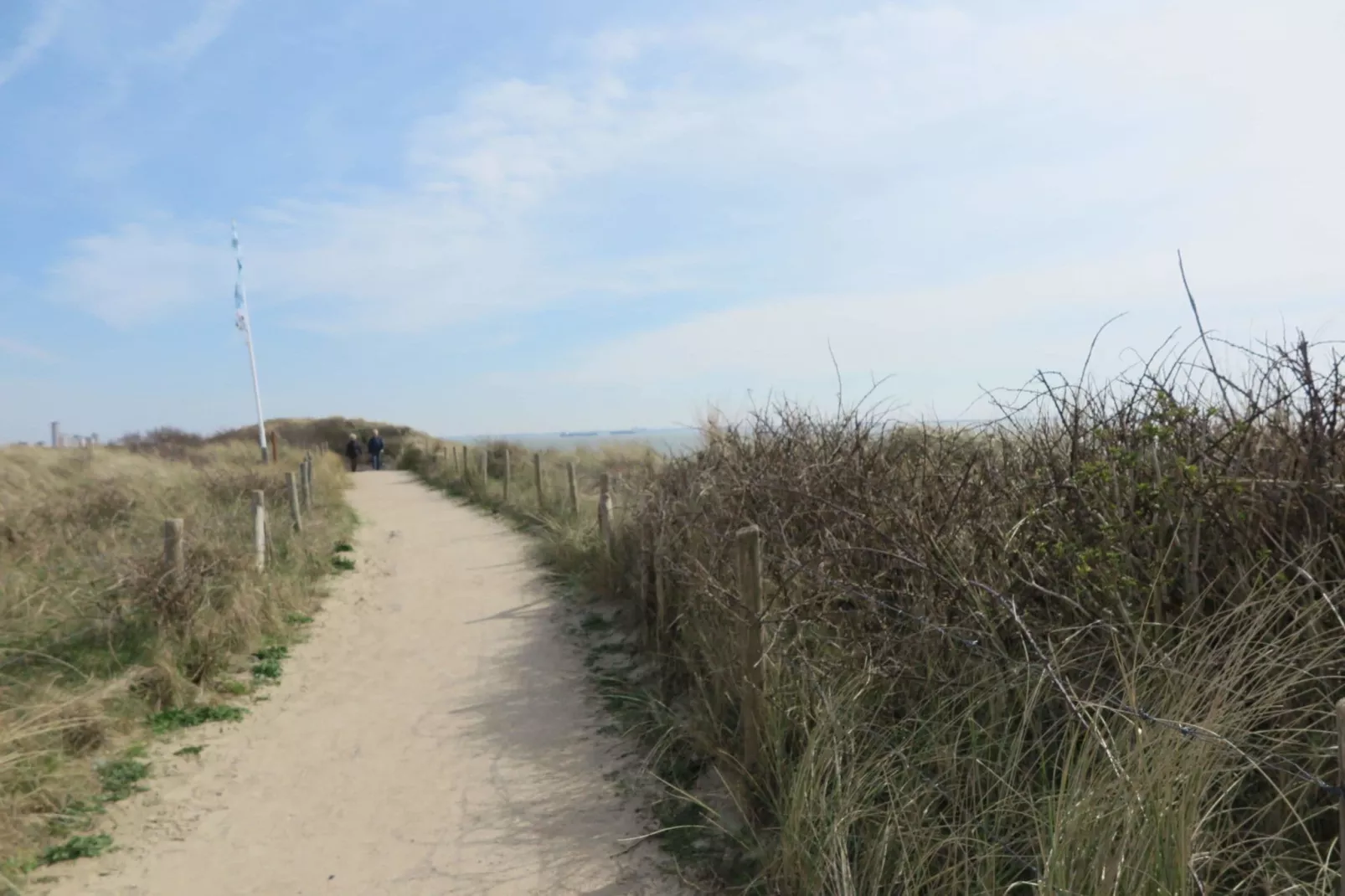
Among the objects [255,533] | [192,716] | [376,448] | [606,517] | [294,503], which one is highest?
[376,448]

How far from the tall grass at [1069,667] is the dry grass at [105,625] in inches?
141

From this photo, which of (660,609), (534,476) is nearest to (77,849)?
(660,609)

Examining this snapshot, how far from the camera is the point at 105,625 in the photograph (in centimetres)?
646

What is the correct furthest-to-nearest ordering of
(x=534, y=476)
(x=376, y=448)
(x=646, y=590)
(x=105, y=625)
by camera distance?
1. (x=376, y=448)
2. (x=534, y=476)
3. (x=646, y=590)
4. (x=105, y=625)

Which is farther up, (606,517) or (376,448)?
(376,448)

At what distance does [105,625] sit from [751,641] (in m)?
5.33

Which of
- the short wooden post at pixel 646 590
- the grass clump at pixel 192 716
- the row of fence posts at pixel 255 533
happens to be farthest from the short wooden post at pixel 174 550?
the short wooden post at pixel 646 590

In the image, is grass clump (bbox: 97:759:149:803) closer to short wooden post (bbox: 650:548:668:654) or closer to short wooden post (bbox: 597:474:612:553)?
short wooden post (bbox: 650:548:668:654)

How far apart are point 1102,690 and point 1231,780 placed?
48 centimetres

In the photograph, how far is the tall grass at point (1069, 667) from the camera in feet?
8.69

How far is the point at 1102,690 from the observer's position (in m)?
3.17

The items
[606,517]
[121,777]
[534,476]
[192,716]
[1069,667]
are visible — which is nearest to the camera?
[1069,667]

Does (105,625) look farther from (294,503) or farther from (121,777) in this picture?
(294,503)

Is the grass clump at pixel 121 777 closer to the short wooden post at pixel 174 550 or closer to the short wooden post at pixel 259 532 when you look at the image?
the short wooden post at pixel 174 550
